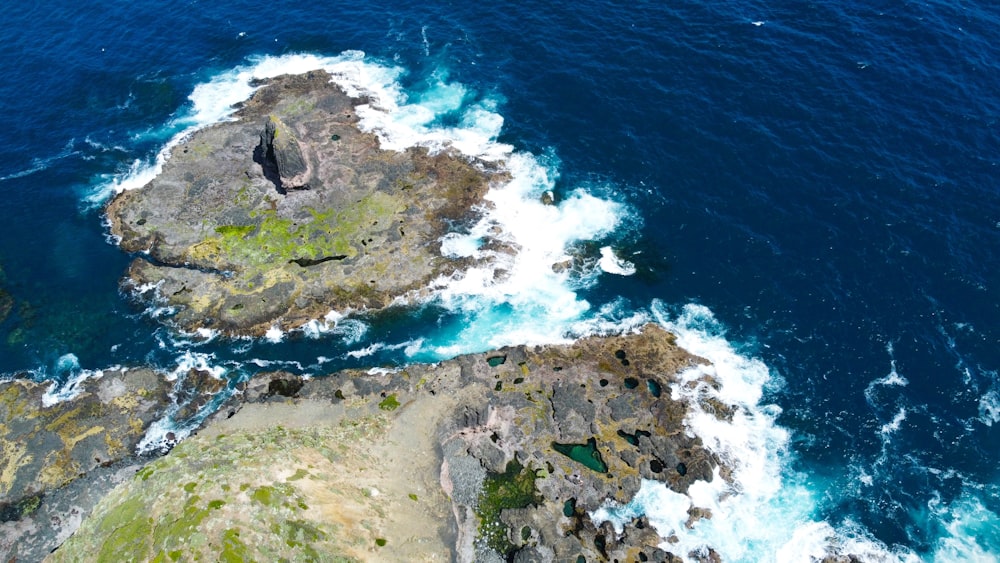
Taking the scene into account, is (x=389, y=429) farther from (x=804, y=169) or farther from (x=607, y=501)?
(x=804, y=169)

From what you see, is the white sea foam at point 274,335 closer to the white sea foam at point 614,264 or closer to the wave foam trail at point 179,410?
the wave foam trail at point 179,410

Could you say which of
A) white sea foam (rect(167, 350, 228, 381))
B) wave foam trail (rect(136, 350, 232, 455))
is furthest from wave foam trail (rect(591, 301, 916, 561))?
white sea foam (rect(167, 350, 228, 381))

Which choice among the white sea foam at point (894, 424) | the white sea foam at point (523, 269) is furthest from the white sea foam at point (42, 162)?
the white sea foam at point (894, 424)

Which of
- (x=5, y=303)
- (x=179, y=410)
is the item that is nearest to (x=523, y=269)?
(x=179, y=410)

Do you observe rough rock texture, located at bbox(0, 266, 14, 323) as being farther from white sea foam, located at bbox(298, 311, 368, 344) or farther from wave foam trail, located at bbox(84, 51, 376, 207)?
white sea foam, located at bbox(298, 311, 368, 344)

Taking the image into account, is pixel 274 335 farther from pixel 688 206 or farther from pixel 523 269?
pixel 688 206
